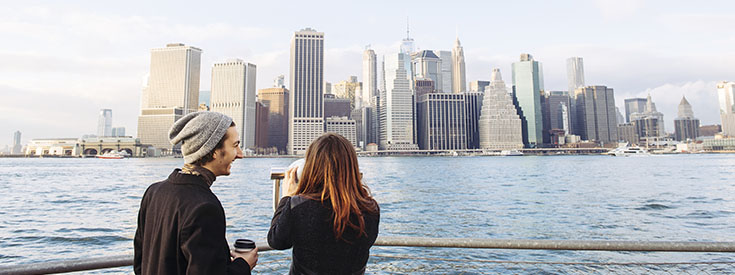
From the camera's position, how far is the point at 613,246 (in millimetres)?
3658

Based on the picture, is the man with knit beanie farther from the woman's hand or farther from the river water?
the river water

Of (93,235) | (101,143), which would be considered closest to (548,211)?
(93,235)

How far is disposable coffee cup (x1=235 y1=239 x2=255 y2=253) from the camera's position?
2033mm

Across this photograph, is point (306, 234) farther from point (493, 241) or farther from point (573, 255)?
point (573, 255)

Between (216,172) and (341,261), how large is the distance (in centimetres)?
86

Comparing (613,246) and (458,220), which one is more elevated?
(613,246)

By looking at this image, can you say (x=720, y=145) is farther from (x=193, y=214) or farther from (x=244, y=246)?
(x=193, y=214)

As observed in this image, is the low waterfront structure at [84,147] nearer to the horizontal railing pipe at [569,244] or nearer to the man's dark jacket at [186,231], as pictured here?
the horizontal railing pipe at [569,244]

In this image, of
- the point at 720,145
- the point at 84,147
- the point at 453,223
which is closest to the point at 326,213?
the point at 453,223

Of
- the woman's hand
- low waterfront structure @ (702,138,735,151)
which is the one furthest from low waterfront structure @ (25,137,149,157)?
low waterfront structure @ (702,138,735,151)

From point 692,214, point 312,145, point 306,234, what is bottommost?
point 692,214

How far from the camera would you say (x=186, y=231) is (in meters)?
1.83

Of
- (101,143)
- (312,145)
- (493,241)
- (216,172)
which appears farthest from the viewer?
(101,143)

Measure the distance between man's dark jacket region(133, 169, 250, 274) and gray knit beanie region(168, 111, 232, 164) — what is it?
0.12 m
